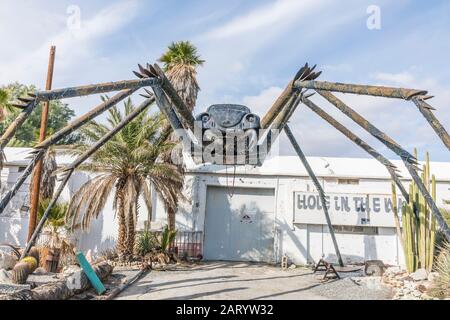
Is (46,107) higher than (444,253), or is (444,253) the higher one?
(46,107)

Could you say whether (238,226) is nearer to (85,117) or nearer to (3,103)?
(85,117)

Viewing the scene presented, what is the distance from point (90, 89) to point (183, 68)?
1013 cm

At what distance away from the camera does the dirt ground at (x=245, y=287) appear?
823 cm

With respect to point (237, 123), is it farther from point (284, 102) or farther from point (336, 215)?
point (336, 215)

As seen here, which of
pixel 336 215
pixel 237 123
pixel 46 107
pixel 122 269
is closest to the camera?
pixel 237 123

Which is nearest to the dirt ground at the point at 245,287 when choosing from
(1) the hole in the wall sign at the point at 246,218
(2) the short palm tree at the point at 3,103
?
(1) the hole in the wall sign at the point at 246,218

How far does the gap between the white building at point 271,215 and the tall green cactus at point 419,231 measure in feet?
19.8

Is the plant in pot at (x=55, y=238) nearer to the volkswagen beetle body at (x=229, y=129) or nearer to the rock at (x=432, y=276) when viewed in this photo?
the volkswagen beetle body at (x=229, y=129)

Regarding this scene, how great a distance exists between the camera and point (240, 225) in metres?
17.1

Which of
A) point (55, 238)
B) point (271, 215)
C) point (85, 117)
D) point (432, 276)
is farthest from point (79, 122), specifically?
point (271, 215)

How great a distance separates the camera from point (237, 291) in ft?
28.8

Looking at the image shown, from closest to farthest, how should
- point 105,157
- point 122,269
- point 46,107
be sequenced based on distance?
point 122,269 < point 105,157 < point 46,107
